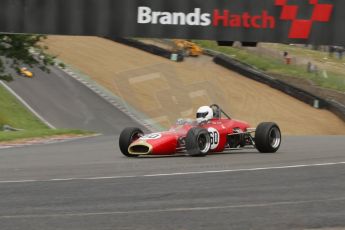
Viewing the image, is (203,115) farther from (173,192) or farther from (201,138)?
(173,192)

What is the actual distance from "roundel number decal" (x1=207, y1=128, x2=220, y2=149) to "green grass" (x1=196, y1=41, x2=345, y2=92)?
2844 cm

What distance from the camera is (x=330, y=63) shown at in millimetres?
58031

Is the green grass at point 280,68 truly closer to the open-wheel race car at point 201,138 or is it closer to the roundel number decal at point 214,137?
the open-wheel race car at point 201,138

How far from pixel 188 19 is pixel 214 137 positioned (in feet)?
11.7

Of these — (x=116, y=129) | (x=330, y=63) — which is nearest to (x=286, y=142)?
(x=116, y=129)

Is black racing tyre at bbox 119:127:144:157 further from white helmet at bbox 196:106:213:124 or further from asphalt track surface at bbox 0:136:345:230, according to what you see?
white helmet at bbox 196:106:213:124

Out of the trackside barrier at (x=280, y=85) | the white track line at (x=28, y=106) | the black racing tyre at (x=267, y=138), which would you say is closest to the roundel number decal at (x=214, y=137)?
→ the black racing tyre at (x=267, y=138)

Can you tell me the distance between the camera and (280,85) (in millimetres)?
40312

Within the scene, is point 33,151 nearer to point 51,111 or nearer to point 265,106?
point 51,111

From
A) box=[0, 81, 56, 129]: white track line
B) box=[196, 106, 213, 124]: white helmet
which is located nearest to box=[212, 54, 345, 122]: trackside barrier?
box=[0, 81, 56, 129]: white track line

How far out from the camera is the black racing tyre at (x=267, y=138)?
1608 centimetres

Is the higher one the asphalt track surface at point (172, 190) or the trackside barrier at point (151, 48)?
the asphalt track surface at point (172, 190)

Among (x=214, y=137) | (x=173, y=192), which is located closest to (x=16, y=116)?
(x=214, y=137)

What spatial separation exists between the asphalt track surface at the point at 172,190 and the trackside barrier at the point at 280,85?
20.5 m
